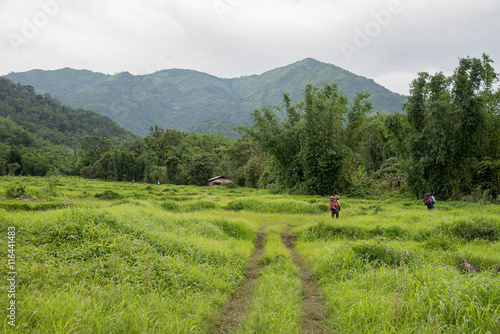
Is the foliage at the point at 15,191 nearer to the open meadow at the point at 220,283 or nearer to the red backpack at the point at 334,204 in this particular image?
the open meadow at the point at 220,283

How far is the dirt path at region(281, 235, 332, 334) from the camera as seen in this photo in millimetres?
4852

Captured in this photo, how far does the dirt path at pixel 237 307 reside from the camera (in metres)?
4.85

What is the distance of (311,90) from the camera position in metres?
28.5

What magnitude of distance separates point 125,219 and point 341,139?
23.9m

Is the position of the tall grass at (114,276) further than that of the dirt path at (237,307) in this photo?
No

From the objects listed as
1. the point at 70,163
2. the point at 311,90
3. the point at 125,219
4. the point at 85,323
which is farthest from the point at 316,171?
the point at 70,163

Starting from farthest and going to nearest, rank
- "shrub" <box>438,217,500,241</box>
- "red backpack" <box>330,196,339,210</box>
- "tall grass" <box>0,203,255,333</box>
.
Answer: "red backpack" <box>330,196,339,210</box> → "shrub" <box>438,217,500,241</box> → "tall grass" <box>0,203,255,333</box>

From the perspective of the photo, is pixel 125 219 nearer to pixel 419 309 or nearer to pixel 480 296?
pixel 419 309

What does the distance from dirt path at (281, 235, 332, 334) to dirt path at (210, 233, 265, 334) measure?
1.16m

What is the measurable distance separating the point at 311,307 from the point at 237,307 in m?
1.50

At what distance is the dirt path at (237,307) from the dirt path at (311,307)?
116 centimetres

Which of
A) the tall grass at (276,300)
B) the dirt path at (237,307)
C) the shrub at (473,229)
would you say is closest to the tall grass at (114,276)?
the dirt path at (237,307)

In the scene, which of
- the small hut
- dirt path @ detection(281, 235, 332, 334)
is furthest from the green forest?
dirt path @ detection(281, 235, 332, 334)

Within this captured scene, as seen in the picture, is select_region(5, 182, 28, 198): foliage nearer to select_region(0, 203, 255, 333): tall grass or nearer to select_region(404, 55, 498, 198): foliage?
select_region(0, 203, 255, 333): tall grass
